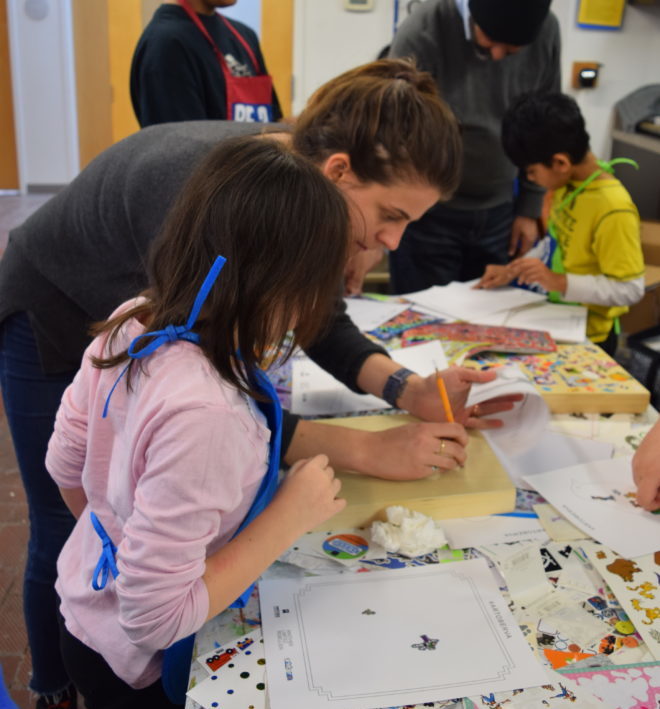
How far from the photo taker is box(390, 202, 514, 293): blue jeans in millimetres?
2396

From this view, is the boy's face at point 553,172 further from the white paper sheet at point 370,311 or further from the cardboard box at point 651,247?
the cardboard box at point 651,247

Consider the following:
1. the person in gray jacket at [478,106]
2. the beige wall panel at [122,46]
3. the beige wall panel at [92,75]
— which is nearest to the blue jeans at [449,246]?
the person in gray jacket at [478,106]

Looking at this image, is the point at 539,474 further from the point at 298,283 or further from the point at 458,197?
the point at 458,197

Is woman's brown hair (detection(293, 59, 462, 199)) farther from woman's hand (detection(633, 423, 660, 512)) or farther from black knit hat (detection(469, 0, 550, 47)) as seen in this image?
black knit hat (detection(469, 0, 550, 47))

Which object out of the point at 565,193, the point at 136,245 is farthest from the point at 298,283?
the point at 565,193

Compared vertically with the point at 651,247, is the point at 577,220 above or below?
above

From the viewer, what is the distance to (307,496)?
901mm

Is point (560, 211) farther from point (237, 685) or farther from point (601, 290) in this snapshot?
point (237, 685)

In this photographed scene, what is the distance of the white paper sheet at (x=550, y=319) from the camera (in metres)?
1.79

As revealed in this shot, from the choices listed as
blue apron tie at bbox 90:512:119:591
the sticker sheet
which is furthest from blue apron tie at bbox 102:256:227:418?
the sticker sheet

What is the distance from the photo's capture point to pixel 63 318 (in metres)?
1.22

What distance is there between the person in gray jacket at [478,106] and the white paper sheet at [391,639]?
5.13ft

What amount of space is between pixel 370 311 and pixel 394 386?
616mm

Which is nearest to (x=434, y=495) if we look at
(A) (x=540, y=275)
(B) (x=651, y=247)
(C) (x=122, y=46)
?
(A) (x=540, y=275)
